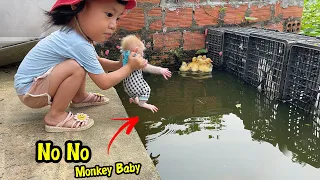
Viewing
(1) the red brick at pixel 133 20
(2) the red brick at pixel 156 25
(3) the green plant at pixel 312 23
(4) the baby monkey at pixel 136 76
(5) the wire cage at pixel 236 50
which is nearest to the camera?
(4) the baby monkey at pixel 136 76

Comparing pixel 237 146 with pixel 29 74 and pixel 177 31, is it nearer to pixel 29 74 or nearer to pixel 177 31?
pixel 29 74

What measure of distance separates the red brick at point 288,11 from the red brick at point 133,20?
193cm

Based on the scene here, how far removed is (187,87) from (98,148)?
1.77 meters

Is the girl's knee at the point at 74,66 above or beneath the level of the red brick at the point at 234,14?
beneath

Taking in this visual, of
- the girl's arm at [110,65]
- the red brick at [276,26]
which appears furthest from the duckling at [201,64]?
the girl's arm at [110,65]

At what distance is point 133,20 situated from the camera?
367cm

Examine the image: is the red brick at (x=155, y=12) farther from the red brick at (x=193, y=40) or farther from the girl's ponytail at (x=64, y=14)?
the girl's ponytail at (x=64, y=14)

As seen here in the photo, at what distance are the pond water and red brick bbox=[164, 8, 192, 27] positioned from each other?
3.53 ft

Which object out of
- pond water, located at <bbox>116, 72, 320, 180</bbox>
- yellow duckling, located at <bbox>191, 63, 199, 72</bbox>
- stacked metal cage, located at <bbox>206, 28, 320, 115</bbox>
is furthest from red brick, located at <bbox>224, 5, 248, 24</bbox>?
pond water, located at <bbox>116, 72, 320, 180</bbox>

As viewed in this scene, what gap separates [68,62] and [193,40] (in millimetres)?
2489

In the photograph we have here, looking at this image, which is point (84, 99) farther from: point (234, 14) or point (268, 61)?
point (234, 14)

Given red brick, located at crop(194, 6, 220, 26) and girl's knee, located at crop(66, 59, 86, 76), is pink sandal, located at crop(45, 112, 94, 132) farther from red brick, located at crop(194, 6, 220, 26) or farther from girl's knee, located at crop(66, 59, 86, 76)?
red brick, located at crop(194, 6, 220, 26)

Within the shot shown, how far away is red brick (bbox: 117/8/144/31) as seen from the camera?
3643 millimetres

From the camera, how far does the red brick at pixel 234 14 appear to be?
4.01 meters
